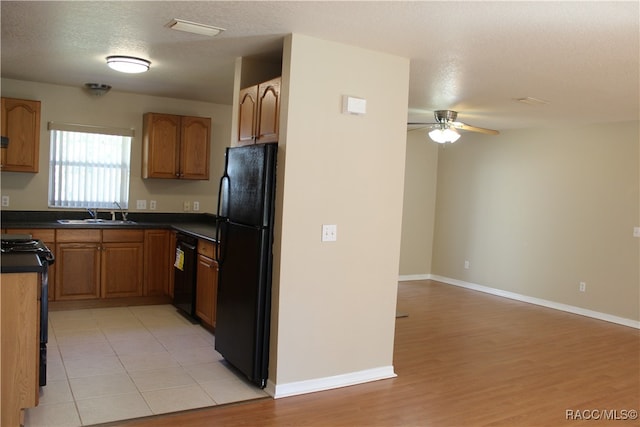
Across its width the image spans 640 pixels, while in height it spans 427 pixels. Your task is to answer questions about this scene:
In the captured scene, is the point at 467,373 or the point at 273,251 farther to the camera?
the point at 467,373

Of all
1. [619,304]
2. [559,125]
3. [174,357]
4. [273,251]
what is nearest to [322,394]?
[273,251]

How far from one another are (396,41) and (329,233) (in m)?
1.31

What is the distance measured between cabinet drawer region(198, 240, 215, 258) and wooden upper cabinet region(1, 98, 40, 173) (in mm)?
1963

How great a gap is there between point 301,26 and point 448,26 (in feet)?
2.78

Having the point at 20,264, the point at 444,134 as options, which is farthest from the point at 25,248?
the point at 444,134

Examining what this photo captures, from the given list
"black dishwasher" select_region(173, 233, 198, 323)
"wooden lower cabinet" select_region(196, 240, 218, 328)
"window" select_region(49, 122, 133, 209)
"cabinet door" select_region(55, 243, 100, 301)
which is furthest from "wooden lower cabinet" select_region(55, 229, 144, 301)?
"wooden lower cabinet" select_region(196, 240, 218, 328)

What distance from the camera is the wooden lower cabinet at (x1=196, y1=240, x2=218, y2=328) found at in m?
4.65

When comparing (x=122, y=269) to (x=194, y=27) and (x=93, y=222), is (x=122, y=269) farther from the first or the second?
(x=194, y=27)

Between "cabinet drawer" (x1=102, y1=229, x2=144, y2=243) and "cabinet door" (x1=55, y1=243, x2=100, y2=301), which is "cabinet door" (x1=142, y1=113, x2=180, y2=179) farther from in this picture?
"cabinet door" (x1=55, y1=243, x2=100, y2=301)

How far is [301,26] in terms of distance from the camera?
10.4 ft

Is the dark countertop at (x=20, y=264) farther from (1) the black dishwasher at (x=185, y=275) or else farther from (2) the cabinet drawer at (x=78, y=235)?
(2) the cabinet drawer at (x=78, y=235)

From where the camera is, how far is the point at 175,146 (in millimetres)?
6047

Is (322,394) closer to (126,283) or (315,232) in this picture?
(315,232)

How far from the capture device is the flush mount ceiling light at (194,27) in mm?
3170
